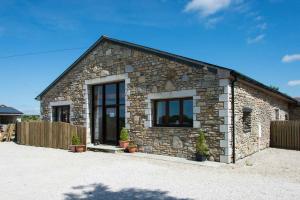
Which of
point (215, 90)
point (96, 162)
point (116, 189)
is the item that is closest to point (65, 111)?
point (96, 162)

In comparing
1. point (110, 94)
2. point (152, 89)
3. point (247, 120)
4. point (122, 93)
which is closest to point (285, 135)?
point (247, 120)

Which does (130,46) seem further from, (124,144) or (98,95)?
(124,144)

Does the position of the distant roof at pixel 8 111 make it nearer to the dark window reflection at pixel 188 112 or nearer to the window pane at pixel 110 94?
the window pane at pixel 110 94

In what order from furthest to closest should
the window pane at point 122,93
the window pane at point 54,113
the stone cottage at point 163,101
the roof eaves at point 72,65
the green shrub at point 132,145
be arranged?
the window pane at point 54,113, the roof eaves at point 72,65, the window pane at point 122,93, the green shrub at point 132,145, the stone cottage at point 163,101

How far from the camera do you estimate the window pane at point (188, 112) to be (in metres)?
11.4

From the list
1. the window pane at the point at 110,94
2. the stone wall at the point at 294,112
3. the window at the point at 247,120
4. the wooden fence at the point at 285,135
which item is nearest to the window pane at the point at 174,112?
the window at the point at 247,120

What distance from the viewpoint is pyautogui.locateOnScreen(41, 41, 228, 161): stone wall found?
10539mm

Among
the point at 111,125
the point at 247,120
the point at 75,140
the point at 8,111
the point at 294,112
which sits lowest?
the point at 75,140

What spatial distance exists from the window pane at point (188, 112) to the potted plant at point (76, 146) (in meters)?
5.00

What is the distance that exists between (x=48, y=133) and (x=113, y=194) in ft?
33.6

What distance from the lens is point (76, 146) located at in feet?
43.9

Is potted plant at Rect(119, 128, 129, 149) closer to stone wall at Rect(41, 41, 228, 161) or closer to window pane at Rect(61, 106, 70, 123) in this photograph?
stone wall at Rect(41, 41, 228, 161)

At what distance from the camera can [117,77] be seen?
1393cm

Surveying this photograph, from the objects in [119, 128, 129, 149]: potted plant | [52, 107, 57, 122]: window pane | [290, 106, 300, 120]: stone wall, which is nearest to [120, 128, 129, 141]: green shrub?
[119, 128, 129, 149]: potted plant
